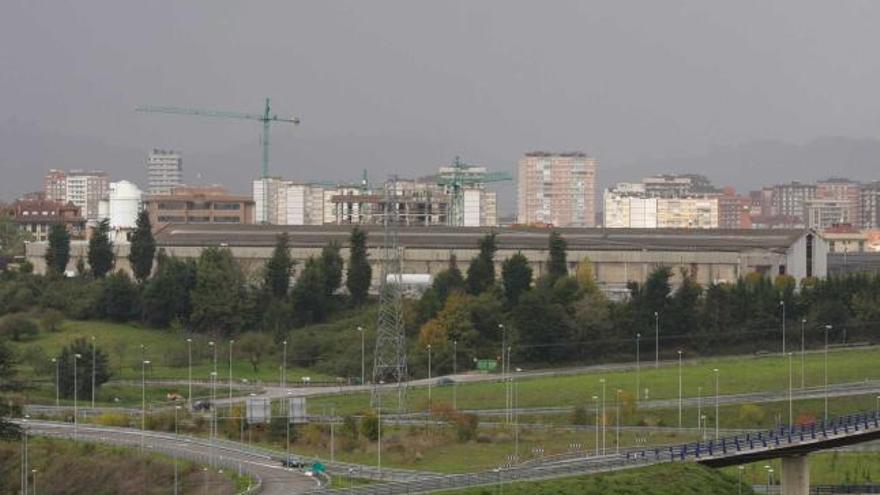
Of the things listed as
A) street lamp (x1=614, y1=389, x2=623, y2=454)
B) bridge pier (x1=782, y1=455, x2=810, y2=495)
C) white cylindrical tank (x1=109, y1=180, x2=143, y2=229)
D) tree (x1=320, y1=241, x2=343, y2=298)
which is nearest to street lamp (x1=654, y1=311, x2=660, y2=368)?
street lamp (x1=614, y1=389, x2=623, y2=454)

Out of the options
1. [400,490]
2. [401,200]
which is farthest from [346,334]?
[401,200]

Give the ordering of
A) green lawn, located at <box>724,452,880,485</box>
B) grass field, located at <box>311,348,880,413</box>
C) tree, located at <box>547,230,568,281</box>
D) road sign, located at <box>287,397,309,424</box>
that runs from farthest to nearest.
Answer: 1. tree, located at <box>547,230,568,281</box>
2. grass field, located at <box>311,348,880,413</box>
3. road sign, located at <box>287,397,309,424</box>
4. green lawn, located at <box>724,452,880,485</box>

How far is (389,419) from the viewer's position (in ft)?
227

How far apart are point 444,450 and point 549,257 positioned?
37542 mm

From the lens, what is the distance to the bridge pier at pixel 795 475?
5394cm

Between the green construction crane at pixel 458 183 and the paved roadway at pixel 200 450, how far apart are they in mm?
90324

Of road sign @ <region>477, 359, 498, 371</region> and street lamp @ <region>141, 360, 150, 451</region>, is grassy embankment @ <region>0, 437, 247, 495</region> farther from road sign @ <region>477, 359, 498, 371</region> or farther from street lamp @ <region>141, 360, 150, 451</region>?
road sign @ <region>477, 359, 498, 371</region>

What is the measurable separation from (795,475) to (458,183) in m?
126

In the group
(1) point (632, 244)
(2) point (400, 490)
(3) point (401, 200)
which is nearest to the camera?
(2) point (400, 490)

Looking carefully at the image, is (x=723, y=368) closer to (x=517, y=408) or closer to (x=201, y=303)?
(x=517, y=408)

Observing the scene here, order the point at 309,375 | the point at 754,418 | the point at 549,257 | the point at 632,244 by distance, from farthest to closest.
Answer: the point at 632,244 → the point at 549,257 → the point at 309,375 → the point at 754,418

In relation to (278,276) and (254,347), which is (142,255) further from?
(254,347)

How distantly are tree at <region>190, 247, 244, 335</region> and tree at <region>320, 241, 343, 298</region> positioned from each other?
3513mm

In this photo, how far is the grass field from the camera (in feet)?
243
